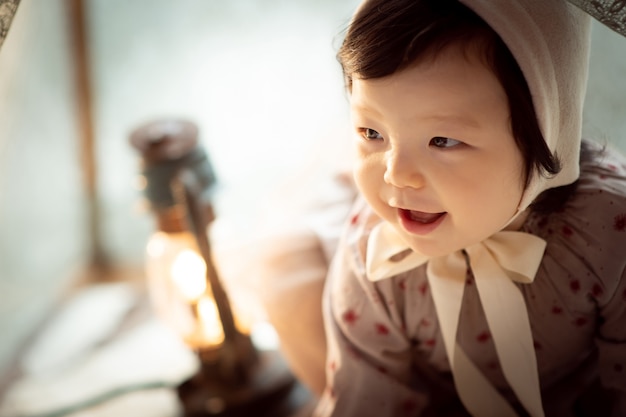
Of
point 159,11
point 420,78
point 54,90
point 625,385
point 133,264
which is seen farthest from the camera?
point 133,264

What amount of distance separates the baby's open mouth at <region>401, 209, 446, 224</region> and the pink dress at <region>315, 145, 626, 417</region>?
151 millimetres

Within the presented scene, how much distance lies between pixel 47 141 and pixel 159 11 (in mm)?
426

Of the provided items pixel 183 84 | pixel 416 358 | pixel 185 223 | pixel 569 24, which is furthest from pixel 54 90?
pixel 569 24

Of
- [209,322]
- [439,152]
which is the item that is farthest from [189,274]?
[439,152]

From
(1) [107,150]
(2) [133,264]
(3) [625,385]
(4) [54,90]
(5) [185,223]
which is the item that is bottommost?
(3) [625,385]

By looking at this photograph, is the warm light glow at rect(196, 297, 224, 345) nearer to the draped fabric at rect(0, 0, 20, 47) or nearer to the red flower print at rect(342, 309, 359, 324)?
the red flower print at rect(342, 309, 359, 324)

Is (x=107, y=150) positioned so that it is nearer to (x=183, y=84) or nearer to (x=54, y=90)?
(x=54, y=90)

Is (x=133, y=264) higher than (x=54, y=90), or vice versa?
(x=54, y=90)

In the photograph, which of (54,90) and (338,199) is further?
(54,90)

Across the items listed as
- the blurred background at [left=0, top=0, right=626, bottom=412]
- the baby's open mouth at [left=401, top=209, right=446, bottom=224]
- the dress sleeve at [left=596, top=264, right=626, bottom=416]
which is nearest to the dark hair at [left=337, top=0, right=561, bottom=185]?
the baby's open mouth at [left=401, top=209, right=446, bottom=224]

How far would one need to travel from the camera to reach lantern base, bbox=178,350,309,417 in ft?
4.07

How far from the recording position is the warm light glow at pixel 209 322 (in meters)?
1.21

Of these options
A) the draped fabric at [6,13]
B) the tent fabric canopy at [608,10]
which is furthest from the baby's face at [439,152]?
the draped fabric at [6,13]

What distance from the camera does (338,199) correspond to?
116 centimetres
